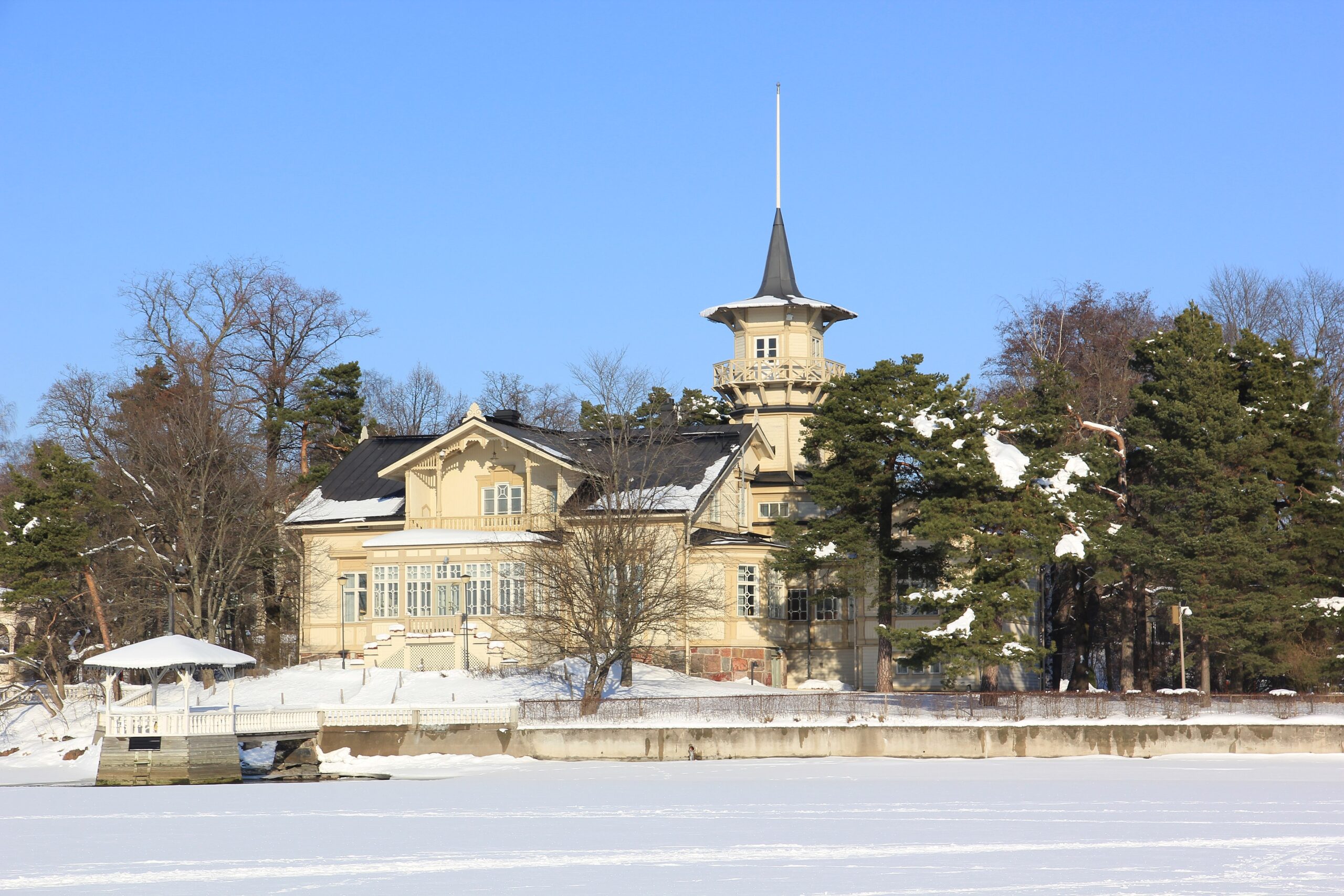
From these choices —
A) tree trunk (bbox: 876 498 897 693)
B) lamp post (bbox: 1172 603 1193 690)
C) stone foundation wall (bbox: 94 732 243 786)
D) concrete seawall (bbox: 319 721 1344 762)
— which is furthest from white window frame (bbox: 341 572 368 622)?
lamp post (bbox: 1172 603 1193 690)

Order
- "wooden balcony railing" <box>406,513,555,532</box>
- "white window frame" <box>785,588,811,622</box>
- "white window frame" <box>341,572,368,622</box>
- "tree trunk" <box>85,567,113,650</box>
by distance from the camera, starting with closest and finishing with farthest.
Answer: "tree trunk" <box>85,567,113,650</box> → "wooden balcony railing" <box>406,513,555,532</box> → "white window frame" <box>785,588,811,622</box> → "white window frame" <box>341,572,368,622</box>

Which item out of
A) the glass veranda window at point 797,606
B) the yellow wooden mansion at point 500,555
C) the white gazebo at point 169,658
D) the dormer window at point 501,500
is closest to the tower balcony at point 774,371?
the yellow wooden mansion at point 500,555

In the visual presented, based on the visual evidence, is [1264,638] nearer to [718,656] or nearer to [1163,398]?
[1163,398]

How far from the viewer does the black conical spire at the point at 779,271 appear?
190 ft

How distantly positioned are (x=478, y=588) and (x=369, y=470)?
7.93 m

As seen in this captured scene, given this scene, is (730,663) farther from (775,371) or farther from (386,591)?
(775,371)

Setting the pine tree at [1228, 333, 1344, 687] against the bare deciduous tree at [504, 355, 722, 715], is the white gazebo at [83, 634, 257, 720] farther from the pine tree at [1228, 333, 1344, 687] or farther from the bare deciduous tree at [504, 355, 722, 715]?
the pine tree at [1228, 333, 1344, 687]

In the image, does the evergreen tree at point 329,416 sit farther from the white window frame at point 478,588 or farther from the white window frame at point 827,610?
the white window frame at point 827,610

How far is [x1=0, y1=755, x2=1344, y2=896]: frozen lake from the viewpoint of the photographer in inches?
706

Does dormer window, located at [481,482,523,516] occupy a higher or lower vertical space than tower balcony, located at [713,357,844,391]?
lower

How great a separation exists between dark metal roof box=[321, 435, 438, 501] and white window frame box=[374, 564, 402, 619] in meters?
3.79

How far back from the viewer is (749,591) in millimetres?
46219

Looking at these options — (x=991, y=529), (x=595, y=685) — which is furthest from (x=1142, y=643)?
(x=595, y=685)

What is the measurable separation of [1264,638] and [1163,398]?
A: 6.87 m
